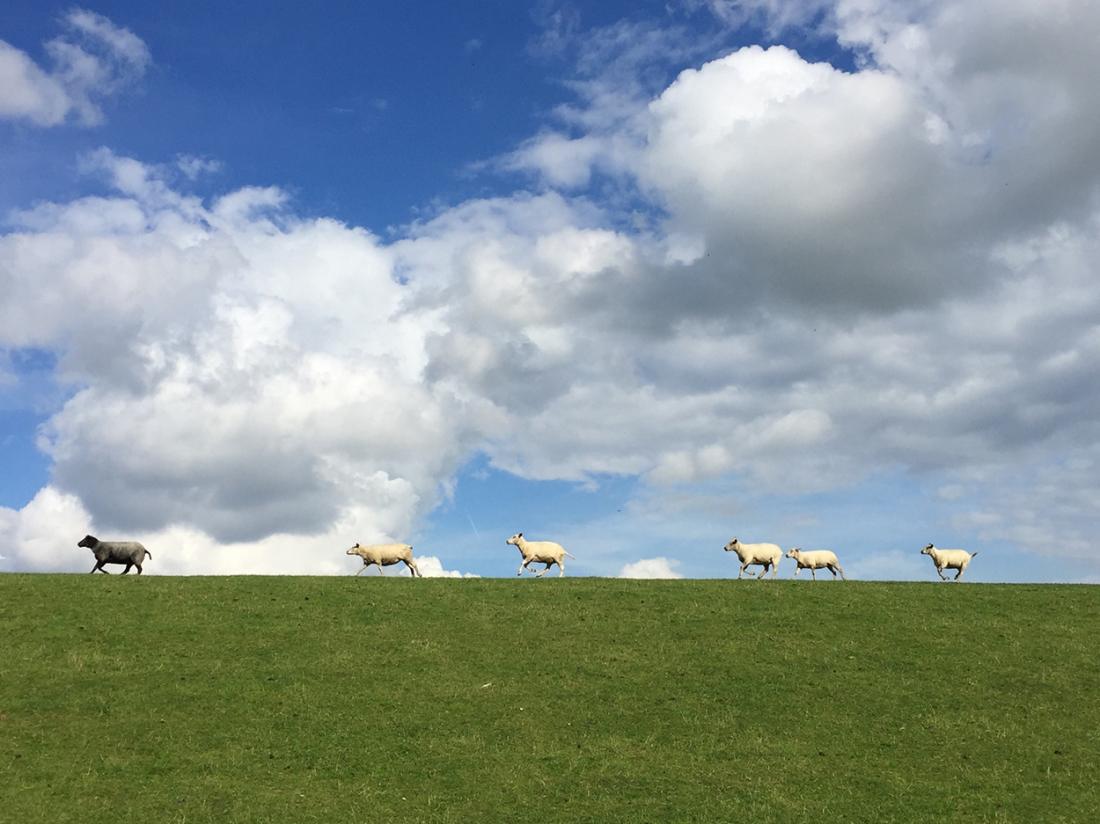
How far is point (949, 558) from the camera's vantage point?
1866 inches

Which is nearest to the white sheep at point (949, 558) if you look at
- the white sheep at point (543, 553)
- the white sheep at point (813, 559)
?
the white sheep at point (813, 559)

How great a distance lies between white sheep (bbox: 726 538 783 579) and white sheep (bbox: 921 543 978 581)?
26.0 ft

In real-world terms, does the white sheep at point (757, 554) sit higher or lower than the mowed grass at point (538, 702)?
higher

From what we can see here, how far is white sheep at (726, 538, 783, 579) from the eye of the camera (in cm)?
4625

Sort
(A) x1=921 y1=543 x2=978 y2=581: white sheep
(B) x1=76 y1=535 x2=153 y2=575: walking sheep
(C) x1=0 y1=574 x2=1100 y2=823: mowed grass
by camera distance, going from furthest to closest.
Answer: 1. (A) x1=921 y1=543 x2=978 y2=581: white sheep
2. (B) x1=76 y1=535 x2=153 y2=575: walking sheep
3. (C) x1=0 y1=574 x2=1100 y2=823: mowed grass

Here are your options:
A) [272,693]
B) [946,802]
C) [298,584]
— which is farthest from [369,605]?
[946,802]

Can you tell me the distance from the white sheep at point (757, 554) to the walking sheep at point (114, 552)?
2737 centimetres

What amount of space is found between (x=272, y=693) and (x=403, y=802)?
7118 millimetres

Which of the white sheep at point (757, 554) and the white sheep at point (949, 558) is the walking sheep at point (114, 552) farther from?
the white sheep at point (949, 558)

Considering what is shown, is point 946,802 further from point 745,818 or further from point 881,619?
point 881,619

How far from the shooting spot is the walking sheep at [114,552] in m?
40.9

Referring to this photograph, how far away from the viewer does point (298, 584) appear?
3672 cm

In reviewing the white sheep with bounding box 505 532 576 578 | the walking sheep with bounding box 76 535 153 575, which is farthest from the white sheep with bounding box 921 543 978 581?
the walking sheep with bounding box 76 535 153 575

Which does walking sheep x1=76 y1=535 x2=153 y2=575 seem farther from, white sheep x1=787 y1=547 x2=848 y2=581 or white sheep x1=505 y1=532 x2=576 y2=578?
white sheep x1=787 y1=547 x2=848 y2=581
